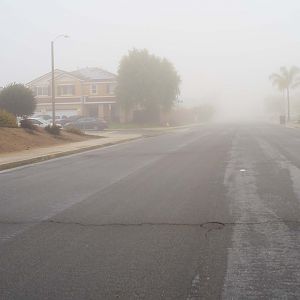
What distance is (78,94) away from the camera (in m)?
76.4

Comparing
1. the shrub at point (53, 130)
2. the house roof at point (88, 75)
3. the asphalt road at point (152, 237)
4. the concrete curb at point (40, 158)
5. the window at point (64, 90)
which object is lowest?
the concrete curb at point (40, 158)

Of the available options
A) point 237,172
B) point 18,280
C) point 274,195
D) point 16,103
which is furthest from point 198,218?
point 16,103

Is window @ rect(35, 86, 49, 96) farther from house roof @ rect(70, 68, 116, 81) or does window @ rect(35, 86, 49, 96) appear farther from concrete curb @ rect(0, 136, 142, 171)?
concrete curb @ rect(0, 136, 142, 171)

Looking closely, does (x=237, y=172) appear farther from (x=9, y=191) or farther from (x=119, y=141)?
(x=119, y=141)

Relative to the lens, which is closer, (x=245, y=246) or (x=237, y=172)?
(x=245, y=246)

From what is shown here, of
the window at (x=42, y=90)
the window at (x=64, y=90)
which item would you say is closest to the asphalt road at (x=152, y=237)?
the window at (x=64, y=90)

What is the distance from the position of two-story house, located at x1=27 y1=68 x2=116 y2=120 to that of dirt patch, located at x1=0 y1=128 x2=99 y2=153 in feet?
136

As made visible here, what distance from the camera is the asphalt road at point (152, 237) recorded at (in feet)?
17.4

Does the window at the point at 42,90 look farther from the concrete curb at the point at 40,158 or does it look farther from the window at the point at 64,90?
the concrete curb at the point at 40,158

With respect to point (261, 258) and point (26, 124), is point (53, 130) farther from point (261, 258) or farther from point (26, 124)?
point (261, 258)

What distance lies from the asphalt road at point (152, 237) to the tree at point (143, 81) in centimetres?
5429

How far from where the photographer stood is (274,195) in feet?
34.7

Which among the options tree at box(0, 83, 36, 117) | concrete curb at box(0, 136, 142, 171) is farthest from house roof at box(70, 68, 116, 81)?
concrete curb at box(0, 136, 142, 171)

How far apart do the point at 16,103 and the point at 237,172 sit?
2608cm
